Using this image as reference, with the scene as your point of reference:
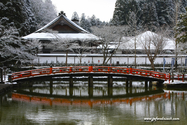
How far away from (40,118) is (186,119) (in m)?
8.01

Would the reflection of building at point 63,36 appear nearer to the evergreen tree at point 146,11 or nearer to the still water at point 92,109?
the still water at point 92,109

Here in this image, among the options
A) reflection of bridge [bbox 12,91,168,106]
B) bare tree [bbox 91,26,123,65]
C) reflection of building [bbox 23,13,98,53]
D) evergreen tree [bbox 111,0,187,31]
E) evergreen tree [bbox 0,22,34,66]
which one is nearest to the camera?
reflection of bridge [bbox 12,91,168,106]

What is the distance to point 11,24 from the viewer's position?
25.2 m

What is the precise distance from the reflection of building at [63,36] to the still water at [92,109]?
1424cm

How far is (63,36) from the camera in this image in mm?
34531

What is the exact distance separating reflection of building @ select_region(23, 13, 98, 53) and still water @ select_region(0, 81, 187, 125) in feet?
46.7

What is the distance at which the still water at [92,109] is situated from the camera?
1149cm

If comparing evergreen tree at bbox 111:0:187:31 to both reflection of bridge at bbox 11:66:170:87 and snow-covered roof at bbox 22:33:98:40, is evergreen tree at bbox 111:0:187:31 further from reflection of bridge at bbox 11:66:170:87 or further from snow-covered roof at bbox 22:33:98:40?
reflection of bridge at bbox 11:66:170:87

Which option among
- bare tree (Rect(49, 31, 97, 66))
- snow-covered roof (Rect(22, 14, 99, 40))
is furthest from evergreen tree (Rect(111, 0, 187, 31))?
bare tree (Rect(49, 31, 97, 66))

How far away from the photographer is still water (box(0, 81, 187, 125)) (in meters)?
11.5

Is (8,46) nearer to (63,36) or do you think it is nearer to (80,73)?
(80,73)

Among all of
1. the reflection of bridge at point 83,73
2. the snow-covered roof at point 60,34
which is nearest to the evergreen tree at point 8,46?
the reflection of bridge at point 83,73

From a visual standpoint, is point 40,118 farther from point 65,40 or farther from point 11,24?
point 65,40

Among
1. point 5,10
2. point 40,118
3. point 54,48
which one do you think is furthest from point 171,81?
point 5,10
